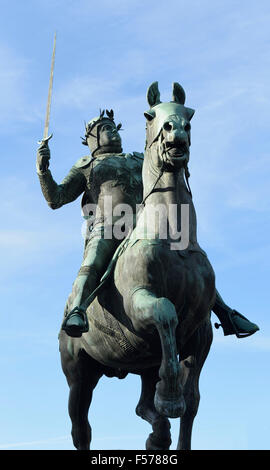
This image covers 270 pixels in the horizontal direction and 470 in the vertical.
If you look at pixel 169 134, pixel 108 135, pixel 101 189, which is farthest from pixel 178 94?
pixel 101 189

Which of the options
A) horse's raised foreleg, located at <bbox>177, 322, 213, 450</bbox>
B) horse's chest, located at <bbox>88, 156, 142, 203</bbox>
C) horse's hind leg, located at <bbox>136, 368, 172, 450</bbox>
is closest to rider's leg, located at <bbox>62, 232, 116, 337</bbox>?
horse's chest, located at <bbox>88, 156, 142, 203</bbox>

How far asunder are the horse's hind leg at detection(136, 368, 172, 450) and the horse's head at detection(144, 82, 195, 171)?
10.6 feet

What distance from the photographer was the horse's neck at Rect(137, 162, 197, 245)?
12047mm

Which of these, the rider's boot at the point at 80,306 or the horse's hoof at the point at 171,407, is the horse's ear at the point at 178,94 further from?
the horse's hoof at the point at 171,407

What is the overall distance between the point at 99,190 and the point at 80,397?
9.80ft

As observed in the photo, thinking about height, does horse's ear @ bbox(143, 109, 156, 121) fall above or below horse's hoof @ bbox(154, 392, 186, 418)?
above

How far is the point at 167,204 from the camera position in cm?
1213

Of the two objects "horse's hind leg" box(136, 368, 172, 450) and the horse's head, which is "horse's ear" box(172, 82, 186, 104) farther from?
"horse's hind leg" box(136, 368, 172, 450)

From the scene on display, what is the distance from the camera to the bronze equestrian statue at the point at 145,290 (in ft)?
38.4
